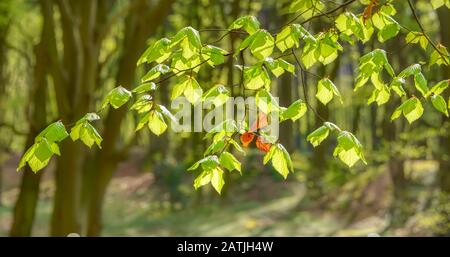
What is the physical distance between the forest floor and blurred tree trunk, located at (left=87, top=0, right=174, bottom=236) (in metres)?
7.87

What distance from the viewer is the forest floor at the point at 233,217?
1686 centimetres

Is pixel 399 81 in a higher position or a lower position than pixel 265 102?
higher

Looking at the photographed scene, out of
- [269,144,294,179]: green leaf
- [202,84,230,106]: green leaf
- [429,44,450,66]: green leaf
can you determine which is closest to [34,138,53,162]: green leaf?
[202,84,230,106]: green leaf

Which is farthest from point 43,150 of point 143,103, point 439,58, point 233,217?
point 233,217

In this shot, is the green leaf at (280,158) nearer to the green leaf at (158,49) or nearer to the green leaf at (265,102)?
the green leaf at (265,102)

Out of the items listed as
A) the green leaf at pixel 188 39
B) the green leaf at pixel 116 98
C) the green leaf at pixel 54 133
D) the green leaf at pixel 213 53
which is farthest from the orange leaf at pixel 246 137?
the green leaf at pixel 54 133

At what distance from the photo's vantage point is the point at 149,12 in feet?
30.2

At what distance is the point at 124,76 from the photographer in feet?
30.0

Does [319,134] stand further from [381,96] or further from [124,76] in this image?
[124,76]

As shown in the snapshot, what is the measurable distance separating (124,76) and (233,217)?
10.7 metres

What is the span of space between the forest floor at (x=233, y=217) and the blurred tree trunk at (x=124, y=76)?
310 inches

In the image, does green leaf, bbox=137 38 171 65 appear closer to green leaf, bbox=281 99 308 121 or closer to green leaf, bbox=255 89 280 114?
green leaf, bbox=255 89 280 114

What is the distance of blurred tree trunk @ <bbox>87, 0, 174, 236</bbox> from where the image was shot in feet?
29.9
